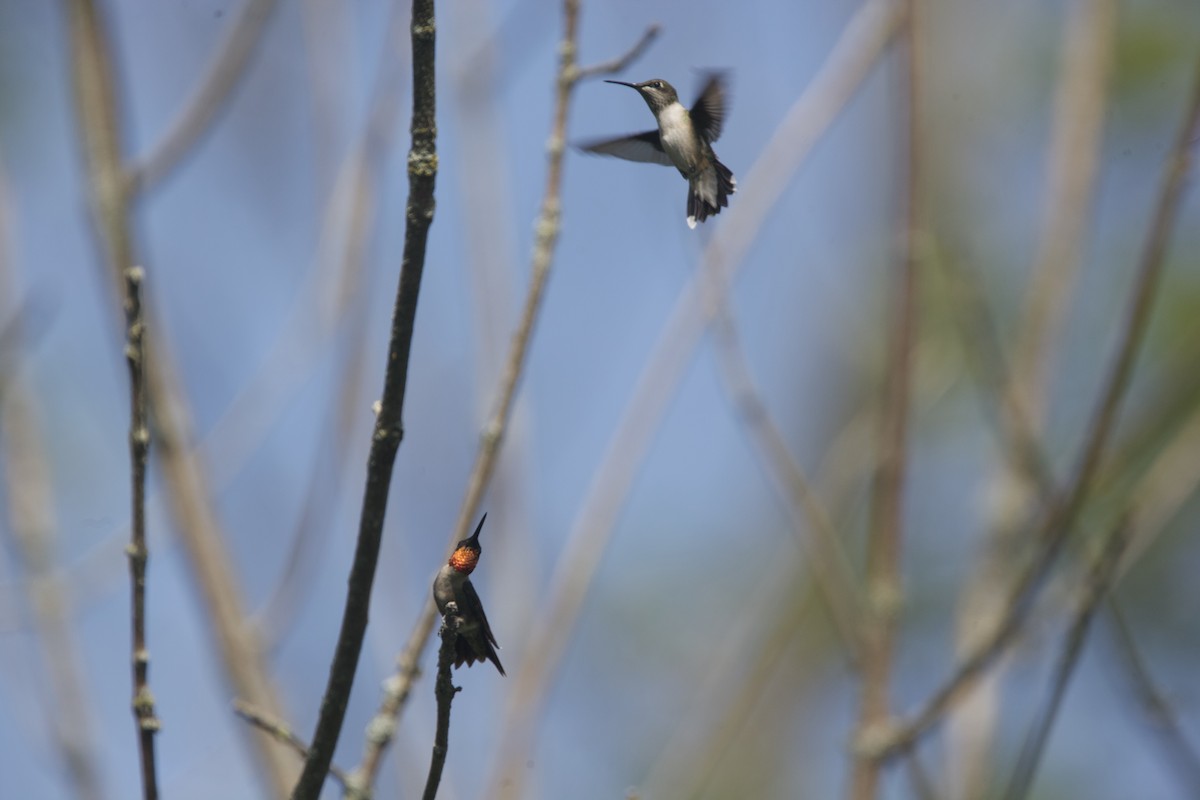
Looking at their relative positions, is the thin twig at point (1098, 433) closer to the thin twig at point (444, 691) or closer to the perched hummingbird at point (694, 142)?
the perched hummingbird at point (694, 142)

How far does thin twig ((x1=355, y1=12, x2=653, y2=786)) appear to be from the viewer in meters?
2.84

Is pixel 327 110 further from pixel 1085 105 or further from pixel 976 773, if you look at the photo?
pixel 976 773

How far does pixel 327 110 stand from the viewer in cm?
530

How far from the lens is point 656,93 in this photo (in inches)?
99.9

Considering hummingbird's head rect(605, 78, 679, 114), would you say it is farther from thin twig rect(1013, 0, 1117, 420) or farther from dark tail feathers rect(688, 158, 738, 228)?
thin twig rect(1013, 0, 1117, 420)

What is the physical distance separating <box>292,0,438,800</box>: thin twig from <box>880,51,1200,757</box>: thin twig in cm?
219

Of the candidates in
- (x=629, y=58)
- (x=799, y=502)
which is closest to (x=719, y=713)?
(x=799, y=502)

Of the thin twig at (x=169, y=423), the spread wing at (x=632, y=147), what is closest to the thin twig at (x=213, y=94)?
the thin twig at (x=169, y=423)

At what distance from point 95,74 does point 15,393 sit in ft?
6.05

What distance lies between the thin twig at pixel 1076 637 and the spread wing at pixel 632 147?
Answer: 1622 mm

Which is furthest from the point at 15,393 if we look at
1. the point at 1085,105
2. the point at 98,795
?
the point at 1085,105

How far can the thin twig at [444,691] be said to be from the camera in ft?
5.74

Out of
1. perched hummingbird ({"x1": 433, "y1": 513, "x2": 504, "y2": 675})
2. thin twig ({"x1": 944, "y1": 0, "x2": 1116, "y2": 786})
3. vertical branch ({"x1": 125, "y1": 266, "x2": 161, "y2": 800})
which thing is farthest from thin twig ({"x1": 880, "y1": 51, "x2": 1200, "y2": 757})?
vertical branch ({"x1": 125, "y1": 266, "x2": 161, "y2": 800})

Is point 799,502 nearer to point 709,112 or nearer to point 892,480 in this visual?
point 892,480
